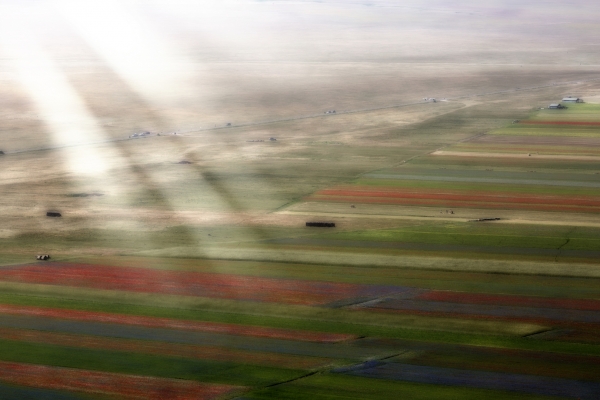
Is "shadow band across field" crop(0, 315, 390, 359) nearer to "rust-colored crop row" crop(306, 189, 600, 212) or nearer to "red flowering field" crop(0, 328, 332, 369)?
"red flowering field" crop(0, 328, 332, 369)

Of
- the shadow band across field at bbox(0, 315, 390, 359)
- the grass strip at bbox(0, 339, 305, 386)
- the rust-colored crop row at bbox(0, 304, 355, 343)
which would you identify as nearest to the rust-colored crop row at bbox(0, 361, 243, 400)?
the grass strip at bbox(0, 339, 305, 386)

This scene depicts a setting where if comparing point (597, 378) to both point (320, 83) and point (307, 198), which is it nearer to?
point (307, 198)

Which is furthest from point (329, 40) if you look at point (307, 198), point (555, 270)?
point (555, 270)

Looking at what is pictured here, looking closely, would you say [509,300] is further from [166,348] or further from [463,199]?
[463,199]

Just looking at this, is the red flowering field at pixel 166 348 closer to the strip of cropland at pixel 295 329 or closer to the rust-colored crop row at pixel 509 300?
the strip of cropland at pixel 295 329

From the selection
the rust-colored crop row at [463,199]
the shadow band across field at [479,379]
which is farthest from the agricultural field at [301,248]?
the rust-colored crop row at [463,199]

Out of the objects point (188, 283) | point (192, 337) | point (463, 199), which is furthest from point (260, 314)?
point (463, 199)
